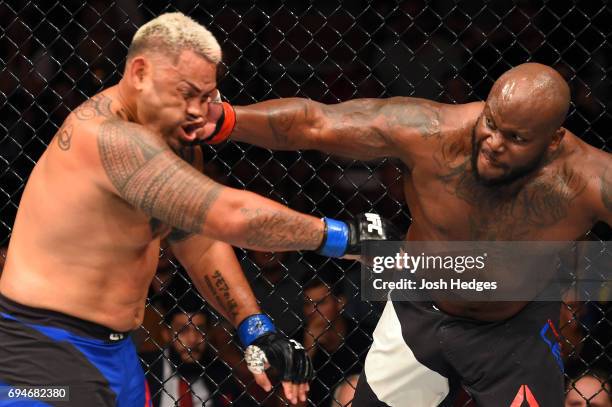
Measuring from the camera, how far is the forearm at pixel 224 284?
2121 mm

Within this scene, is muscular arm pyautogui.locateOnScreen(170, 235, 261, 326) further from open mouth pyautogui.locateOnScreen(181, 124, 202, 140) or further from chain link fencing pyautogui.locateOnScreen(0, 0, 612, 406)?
chain link fencing pyautogui.locateOnScreen(0, 0, 612, 406)

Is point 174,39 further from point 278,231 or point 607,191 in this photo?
point 607,191

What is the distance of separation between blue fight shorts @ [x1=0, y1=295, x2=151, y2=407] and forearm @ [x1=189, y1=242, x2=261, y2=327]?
315 mm

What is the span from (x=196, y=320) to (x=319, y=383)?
451mm

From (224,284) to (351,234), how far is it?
387 millimetres

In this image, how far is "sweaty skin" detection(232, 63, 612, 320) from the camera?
2.22 meters

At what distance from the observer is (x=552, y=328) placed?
2373 mm

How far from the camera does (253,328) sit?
6.80 ft

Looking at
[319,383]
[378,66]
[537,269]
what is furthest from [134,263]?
[378,66]

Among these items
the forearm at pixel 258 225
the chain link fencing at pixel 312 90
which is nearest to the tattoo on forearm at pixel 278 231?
the forearm at pixel 258 225

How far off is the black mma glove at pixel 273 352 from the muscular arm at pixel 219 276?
0.05 meters

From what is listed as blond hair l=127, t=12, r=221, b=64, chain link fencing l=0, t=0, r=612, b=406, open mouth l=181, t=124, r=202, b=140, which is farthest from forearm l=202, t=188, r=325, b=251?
chain link fencing l=0, t=0, r=612, b=406

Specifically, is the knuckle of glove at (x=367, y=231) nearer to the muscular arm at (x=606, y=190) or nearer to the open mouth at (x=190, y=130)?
the open mouth at (x=190, y=130)

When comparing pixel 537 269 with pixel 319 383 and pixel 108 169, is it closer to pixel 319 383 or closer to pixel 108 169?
pixel 319 383
